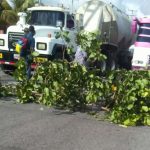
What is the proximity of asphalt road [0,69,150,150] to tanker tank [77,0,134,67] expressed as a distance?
10251mm

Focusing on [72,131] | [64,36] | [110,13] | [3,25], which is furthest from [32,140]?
[3,25]

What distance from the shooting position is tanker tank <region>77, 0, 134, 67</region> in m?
22.1

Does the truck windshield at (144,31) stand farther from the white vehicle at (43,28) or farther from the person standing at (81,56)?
the person standing at (81,56)

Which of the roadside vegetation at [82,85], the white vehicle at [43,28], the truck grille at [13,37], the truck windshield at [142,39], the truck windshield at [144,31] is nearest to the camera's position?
the roadside vegetation at [82,85]

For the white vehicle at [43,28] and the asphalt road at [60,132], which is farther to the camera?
the white vehicle at [43,28]

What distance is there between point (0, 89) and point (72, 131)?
413 centimetres

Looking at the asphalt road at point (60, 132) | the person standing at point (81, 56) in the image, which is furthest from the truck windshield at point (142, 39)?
the asphalt road at point (60, 132)

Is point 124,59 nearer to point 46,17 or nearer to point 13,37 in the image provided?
point 46,17

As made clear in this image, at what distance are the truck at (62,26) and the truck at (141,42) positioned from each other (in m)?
1.87

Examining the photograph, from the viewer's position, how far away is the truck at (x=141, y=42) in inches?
797

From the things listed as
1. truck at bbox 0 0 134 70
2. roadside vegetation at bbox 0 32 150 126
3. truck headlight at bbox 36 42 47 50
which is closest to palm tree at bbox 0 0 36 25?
truck at bbox 0 0 134 70

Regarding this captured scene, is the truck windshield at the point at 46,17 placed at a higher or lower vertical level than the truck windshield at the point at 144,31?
higher

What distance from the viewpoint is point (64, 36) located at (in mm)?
12320

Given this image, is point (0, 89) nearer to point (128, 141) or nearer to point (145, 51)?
point (128, 141)
